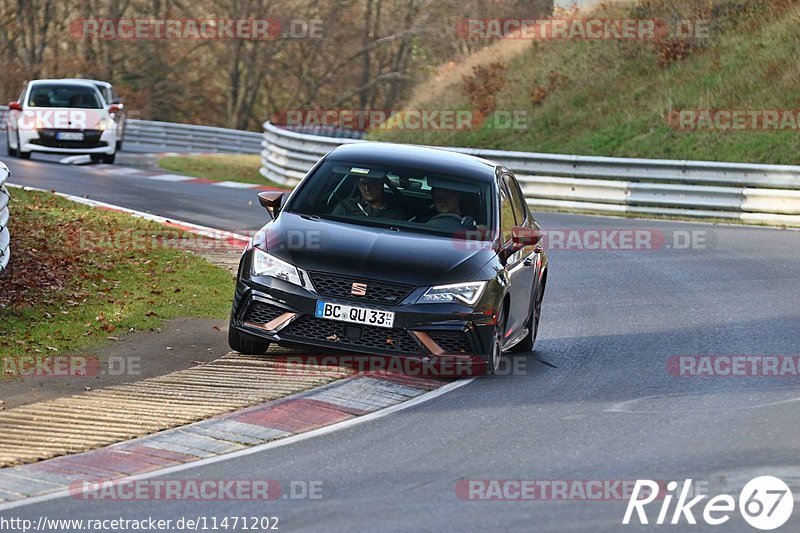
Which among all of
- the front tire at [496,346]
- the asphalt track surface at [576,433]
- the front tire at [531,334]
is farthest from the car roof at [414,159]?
the asphalt track surface at [576,433]

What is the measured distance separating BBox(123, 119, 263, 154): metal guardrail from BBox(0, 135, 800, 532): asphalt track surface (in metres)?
28.8

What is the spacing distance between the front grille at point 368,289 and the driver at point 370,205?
47.2 inches

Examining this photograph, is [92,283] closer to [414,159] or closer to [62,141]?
[414,159]

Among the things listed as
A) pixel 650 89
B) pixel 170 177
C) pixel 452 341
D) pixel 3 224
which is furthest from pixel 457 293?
pixel 650 89

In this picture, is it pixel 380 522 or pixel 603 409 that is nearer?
pixel 380 522

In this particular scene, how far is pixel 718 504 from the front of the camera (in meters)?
7.27

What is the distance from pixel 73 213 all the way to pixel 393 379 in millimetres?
10348

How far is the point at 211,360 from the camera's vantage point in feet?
36.4

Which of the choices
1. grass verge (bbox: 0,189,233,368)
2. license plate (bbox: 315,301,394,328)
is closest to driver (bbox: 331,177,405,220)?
license plate (bbox: 315,301,394,328)

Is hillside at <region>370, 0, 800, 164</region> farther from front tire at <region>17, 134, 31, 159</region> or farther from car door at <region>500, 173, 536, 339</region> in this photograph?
car door at <region>500, 173, 536, 339</region>

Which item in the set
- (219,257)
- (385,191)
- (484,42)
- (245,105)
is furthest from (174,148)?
(385,191)

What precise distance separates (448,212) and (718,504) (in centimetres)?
461

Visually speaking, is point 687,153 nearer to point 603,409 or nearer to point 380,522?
point 603,409

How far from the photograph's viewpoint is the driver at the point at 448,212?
11.2 metres
